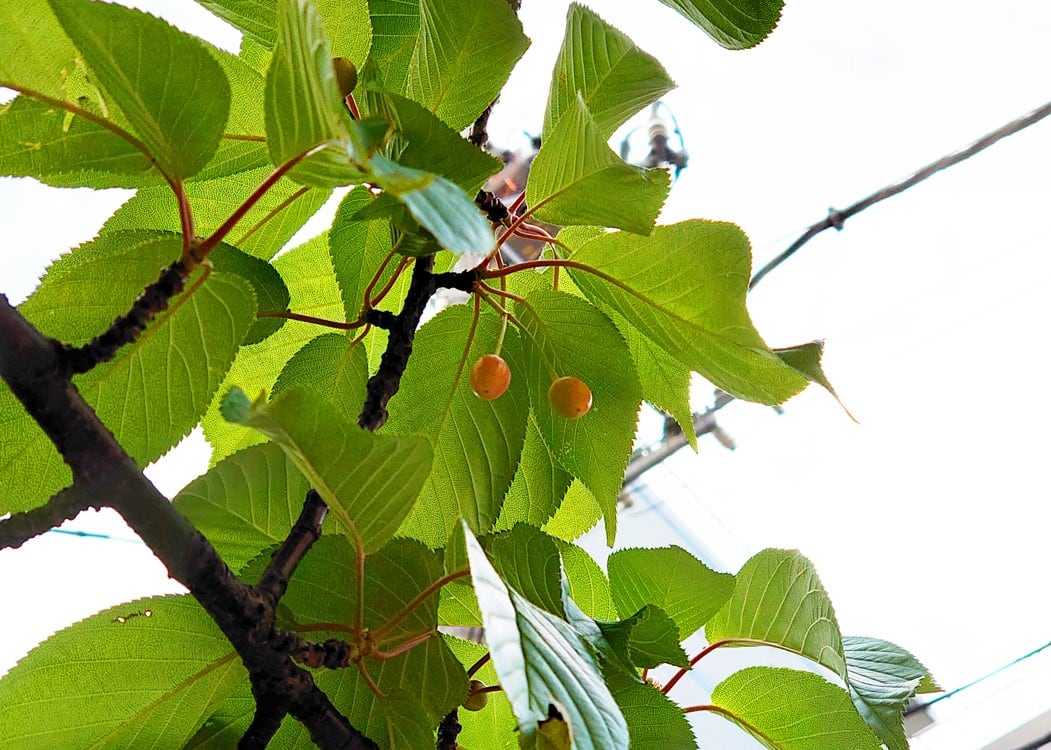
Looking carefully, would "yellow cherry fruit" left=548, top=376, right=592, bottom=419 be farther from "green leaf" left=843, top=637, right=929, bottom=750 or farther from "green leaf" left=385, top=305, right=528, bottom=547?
"green leaf" left=843, top=637, right=929, bottom=750

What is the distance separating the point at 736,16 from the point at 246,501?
0.31m

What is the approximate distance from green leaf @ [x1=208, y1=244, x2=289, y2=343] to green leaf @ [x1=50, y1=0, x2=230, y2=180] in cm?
7

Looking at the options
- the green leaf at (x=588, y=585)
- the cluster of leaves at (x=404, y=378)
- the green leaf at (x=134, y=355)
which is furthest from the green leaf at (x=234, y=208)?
the green leaf at (x=588, y=585)

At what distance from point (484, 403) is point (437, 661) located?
13cm

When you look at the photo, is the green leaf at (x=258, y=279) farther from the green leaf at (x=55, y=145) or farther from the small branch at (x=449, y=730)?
the small branch at (x=449, y=730)

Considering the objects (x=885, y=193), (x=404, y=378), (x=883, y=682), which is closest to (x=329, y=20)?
(x=404, y=378)

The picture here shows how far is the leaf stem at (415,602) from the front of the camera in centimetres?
36

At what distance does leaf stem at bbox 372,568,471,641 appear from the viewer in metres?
0.36

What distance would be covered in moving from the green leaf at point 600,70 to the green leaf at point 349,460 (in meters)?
0.19

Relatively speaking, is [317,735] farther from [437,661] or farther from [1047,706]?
[1047,706]

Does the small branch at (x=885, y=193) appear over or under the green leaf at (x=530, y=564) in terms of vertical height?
over

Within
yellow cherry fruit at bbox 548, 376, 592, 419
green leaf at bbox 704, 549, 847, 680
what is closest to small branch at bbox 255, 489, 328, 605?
yellow cherry fruit at bbox 548, 376, 592, 419

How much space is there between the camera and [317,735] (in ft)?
1.05

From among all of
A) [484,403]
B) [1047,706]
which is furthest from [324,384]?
[1047,706]
